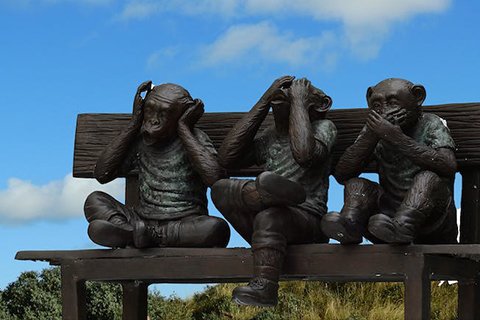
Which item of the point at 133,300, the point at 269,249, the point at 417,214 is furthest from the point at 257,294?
the point at 133,300

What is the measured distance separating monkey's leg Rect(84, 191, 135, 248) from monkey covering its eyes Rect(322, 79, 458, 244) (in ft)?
3.68

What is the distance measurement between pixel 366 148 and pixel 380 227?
1.70 feet

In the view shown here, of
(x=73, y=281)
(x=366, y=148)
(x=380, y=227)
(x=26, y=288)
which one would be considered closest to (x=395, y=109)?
(x=366, y=148)

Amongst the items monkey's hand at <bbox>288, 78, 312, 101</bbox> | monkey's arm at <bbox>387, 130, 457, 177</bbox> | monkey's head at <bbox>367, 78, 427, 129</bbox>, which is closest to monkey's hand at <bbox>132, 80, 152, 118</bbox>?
monkey's hand at <bbox>288, 78, 312, 101</bbox>

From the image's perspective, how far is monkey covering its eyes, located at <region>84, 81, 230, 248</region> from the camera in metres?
5.68

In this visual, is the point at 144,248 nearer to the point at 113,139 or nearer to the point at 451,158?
the point at 113,139

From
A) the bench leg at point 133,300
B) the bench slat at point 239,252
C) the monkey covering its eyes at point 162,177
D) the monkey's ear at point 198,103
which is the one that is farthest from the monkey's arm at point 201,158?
the bench leg at point 133,300

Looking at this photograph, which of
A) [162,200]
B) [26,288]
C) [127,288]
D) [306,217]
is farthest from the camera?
[26,288]

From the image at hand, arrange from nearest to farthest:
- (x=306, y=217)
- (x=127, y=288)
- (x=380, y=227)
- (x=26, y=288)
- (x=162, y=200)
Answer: (x=380, y=227) → (x=306, y=217) → (x=162, y=200) → (x=127, y=288) → (x=26, y=288)

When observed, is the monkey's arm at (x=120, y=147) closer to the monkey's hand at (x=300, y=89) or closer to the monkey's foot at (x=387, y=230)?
the monkey's hand at (x=300, y=89)

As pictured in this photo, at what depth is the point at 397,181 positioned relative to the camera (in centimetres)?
558

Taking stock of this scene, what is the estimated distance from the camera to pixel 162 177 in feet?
19.3

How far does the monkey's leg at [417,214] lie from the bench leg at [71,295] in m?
1.67

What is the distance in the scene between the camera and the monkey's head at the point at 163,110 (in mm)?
5824
